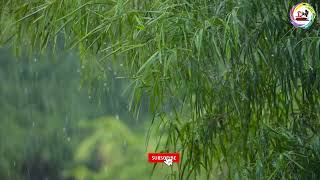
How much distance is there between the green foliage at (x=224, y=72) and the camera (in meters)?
2.25

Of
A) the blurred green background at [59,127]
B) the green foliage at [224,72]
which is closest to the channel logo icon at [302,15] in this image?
Result: the green foliage at [224,72]

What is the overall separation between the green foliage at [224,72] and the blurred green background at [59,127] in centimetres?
262

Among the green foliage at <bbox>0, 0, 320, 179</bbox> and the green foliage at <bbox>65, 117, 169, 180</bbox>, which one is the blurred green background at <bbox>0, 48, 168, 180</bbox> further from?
the green foliage at <bbox>0, 0, 320, 179</bbox>

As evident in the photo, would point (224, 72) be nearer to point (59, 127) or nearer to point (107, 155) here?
point (107, 155)

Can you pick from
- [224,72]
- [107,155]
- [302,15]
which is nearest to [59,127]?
[107,155]

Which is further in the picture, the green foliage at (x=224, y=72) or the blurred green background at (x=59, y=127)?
the blurred green background at (x=59, y=127)

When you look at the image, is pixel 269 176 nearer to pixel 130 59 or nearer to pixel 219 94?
pixel 219 94

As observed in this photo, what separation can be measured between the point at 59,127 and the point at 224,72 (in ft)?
12.0

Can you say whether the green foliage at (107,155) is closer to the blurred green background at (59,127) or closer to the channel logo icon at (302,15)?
the blurred green background at (59,127)

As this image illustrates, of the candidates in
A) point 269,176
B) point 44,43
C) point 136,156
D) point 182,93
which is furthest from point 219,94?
point 136,156

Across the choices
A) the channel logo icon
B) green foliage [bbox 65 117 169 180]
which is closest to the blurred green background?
green foliage [bbox 65 117 169 180]

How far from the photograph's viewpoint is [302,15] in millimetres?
2250

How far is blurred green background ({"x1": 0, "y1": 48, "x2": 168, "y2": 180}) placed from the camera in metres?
5.38

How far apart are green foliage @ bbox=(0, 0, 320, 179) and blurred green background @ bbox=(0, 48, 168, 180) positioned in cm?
262
